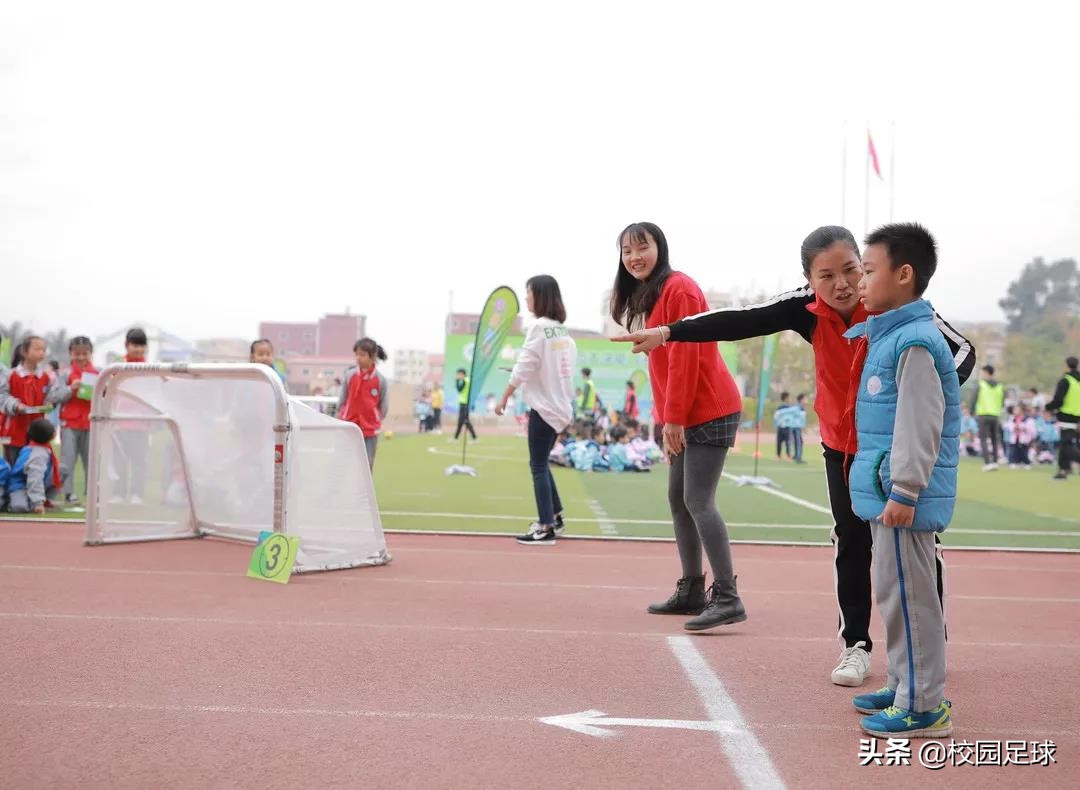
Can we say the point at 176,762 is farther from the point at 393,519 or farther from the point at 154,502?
the point at 393,519

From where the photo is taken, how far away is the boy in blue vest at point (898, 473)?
359cm

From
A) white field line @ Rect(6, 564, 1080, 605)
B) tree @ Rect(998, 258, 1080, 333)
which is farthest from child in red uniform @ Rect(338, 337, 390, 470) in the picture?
tree @ Rect(998, 258, 1080, 333)

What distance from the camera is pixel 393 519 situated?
10.5m

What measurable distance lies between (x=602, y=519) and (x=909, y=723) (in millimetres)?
7421

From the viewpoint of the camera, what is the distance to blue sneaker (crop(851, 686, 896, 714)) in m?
3.97

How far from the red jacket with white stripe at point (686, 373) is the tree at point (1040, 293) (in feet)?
414

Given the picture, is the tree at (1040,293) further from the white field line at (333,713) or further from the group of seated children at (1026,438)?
the white field line at (333,713)

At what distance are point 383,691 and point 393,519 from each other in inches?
251

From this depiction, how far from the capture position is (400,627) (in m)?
5.42

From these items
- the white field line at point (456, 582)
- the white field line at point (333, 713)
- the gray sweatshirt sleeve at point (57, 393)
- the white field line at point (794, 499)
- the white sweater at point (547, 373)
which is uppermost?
the white sweater at point (547, 373)

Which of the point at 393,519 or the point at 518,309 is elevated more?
the point at 518,309

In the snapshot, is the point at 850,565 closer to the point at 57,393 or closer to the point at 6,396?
the point at 57,393

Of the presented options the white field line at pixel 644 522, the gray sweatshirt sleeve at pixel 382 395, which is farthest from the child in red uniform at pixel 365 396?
the white field line at pixel 644 522

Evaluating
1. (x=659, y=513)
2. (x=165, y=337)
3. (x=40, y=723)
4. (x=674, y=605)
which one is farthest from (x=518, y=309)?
(x=165, y=337)
